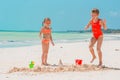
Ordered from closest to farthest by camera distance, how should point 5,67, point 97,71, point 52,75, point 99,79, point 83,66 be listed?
point 99,79
point 52,75
point 97,71
point 83,66
point 5,67

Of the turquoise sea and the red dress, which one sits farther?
the turquoise sea

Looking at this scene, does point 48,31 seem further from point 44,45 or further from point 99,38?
point 99,38

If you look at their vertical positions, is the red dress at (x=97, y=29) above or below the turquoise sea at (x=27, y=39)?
above

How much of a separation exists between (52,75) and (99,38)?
7.26 ft

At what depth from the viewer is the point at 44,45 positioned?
35.7 ft

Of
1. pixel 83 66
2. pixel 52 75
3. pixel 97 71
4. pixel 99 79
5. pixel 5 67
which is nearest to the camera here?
pixel 99 79

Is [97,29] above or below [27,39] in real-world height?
above

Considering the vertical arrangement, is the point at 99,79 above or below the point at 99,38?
below

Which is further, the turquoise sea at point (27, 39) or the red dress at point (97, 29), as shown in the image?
the turquoise sea at point (27, 39)

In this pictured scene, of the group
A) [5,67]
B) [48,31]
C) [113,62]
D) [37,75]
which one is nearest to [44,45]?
[48,31]

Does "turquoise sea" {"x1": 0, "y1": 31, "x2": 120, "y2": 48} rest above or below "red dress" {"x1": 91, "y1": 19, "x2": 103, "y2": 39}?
below

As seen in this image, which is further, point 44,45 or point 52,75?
point 44,45

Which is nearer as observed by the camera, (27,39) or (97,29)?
(97,29)

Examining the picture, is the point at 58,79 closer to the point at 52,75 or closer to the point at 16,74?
the point at 52,75
